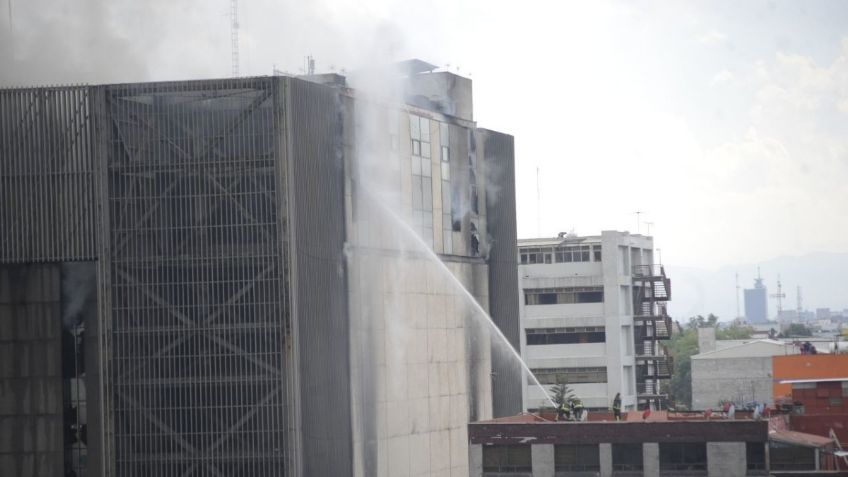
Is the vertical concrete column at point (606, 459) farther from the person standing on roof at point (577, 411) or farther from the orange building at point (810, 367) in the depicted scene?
the orange building at point (810, 367)

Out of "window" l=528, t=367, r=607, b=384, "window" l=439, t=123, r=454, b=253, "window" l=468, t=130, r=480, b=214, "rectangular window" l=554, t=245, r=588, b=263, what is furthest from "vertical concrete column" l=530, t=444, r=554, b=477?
"rectangular window" l=554, t=245, r=588, b=263

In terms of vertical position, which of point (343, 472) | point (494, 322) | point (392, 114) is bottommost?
point (343, 472)

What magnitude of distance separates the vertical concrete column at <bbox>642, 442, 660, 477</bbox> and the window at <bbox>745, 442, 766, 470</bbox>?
337cm

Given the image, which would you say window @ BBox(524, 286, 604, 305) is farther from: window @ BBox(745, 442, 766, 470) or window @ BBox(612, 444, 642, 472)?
window @ BBox(745, 442, 766, 470)

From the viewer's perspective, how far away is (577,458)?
5509cm

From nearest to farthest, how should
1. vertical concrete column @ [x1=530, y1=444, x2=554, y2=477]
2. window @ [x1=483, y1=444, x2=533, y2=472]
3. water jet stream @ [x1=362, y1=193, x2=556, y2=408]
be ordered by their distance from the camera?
vertical concrete column @ [x1=530, y1=444, x2=554, y2=477] < window @ [x1=483, y1=444, x2=533, y2=472] < water jet stream @ [x1=362, y1=193, x2=556, y2=408]

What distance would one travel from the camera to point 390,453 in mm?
61594

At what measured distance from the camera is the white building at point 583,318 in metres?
110

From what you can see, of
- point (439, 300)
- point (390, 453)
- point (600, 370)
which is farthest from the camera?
point (600, 370)

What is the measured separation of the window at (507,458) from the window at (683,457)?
5.30 m

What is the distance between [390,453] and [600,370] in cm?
5087

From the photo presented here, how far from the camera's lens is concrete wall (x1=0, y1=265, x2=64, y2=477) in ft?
183

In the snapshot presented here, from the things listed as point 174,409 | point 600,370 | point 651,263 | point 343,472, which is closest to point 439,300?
point 343,472

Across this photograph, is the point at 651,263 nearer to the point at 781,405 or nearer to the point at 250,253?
the point at 781,405
